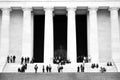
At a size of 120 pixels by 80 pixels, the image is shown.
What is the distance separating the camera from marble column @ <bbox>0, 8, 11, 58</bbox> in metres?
60.4

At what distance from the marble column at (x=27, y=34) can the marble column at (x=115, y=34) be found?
1555cm

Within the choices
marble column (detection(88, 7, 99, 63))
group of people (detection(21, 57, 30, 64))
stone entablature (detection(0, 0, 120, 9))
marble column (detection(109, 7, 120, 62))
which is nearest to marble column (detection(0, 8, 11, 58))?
stone entablature (detection(0, 0, 120, 9))

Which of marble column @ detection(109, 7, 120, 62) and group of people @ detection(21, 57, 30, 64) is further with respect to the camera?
marble column @ detection(109, 7, 120, 62)

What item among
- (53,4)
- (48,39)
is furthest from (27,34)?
(53,4)

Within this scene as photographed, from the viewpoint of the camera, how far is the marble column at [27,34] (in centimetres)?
5997

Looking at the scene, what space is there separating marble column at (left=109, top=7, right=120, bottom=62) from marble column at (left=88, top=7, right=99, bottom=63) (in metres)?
3.04

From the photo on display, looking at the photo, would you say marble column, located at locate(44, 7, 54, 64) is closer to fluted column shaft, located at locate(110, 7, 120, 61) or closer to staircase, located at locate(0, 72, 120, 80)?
fluted column shaft, located at locate(110, 7, 120, 61)

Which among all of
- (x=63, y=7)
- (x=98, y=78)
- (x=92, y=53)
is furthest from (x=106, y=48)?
(x=98, y=78)

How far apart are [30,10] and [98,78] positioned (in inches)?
995

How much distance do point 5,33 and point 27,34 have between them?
425 cm

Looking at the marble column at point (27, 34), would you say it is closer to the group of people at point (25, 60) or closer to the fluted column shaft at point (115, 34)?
the group of people at point (25, 60)

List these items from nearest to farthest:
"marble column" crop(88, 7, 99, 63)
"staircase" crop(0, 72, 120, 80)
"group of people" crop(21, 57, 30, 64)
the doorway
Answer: "staircase" crop(0, 72, 120, 80)
"group of people" crop(21, 57, 30, 64)
"marble column" crop(88, 7, 99, 63)
the doorway

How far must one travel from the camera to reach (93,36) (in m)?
60.6

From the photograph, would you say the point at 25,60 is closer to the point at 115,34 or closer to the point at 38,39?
the point at 38,39
